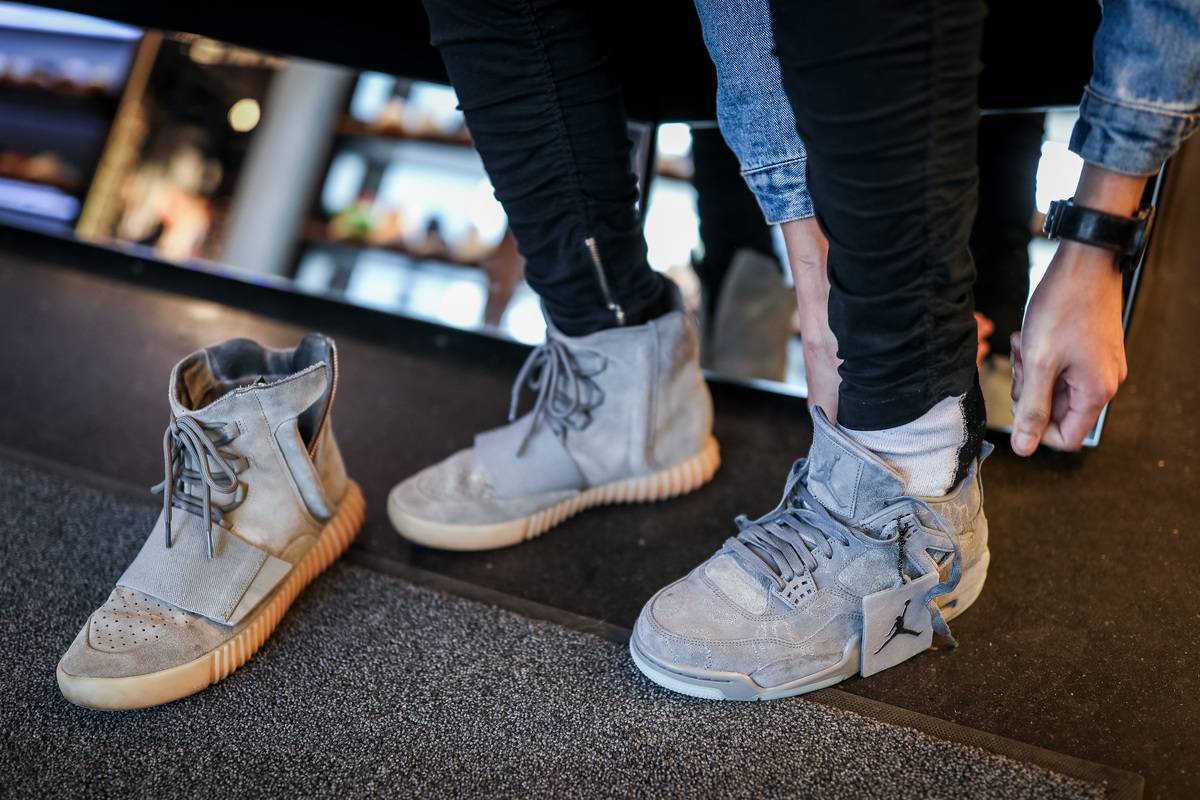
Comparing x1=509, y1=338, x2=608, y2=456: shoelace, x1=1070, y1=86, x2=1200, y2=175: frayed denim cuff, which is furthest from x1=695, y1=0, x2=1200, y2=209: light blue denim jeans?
x1=509, y1=338, x2=608, y2=456: shoelace

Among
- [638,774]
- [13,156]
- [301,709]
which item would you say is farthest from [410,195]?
[638,774]

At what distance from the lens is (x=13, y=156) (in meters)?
1.80

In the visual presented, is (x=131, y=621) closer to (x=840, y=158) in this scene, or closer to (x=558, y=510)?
(x=558, y=510)

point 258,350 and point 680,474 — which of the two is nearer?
point 258,350

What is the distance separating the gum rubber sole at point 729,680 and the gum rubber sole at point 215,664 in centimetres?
32

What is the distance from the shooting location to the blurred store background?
1382 mm

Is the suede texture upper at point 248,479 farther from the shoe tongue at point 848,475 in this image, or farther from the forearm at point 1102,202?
the forearm at point 1102,202

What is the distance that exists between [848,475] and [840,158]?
26cm

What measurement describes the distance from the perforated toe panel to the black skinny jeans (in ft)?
1.47

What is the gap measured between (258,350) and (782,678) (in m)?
0.58

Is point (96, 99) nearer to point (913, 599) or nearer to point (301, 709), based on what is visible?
point (301, 709)

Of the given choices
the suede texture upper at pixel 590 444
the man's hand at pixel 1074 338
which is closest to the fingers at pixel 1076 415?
the man's hand at pixel 1074 338

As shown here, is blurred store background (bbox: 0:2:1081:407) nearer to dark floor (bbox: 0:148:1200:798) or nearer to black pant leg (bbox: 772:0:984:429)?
dark floor (bbox: 0:148:1200:798)

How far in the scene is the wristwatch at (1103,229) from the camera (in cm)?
66
